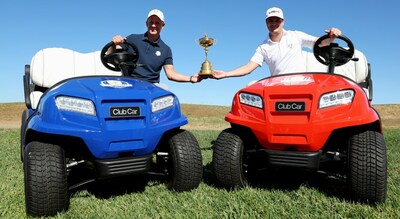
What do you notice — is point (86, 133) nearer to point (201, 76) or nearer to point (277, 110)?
point (277, 110)

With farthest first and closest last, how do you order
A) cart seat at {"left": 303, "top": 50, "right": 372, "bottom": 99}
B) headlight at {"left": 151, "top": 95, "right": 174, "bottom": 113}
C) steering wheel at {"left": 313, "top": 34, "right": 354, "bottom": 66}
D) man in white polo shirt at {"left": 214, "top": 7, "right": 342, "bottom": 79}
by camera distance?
1. cart seat at {"left": 303, "top": 50, "right": 372, "bottom": 99}
2. man in white polo shirt at {"left": 214, "top": 7, "right": 342, "bottom": 79}
3. steering wheel at {"left": 313, "top": 34, "right": 354, "bottom": 66}
4. headlight at {"left": 151, "top": 95, "right": 174, "bottom": 113}

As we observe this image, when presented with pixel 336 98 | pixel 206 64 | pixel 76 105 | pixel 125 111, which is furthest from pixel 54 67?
pixel 336 98

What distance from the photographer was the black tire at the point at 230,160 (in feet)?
10.3

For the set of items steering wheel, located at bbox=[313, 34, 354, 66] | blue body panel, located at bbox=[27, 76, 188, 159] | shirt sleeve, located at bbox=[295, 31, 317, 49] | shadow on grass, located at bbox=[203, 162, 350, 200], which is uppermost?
shirt sleeve, located at bbox=[295, 31, 317, 49]

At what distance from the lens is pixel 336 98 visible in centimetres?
287

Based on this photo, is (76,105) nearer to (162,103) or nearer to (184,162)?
(162,103)

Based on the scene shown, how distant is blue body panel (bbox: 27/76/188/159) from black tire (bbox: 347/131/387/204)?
1467 millimetres

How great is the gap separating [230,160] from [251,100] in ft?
1.84

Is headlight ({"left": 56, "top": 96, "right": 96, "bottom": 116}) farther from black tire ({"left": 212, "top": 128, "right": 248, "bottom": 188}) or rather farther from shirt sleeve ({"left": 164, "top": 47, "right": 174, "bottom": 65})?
shirt sleeve ({"left": 164, "top": 47, "right": 174, "bottom": 65})

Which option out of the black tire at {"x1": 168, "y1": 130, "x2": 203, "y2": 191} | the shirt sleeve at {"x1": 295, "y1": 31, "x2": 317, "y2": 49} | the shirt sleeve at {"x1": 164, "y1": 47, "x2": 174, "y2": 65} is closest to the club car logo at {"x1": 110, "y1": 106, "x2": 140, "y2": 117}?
the black tire at {"x1": 168, "y1": 130, "x2": 203, "y2": 191}

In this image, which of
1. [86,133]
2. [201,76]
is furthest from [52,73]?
[86,133]

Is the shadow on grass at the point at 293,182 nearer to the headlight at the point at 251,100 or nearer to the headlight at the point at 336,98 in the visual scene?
the headlight at the point at 336,98

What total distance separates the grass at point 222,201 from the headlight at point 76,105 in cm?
79

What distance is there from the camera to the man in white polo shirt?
447 cm
